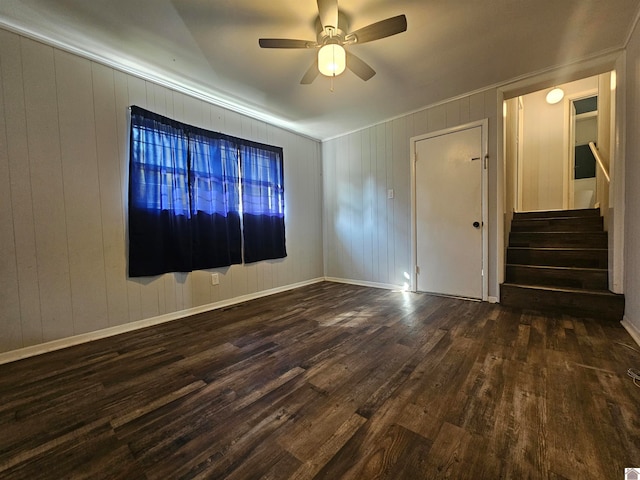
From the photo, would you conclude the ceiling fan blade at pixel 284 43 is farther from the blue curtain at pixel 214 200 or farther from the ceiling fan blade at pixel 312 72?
the blue curtain at pixel 214 200

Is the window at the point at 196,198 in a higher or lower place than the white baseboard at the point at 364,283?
higher

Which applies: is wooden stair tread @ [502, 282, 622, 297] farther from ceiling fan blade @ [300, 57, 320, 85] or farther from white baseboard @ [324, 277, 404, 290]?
ceiling fan blade @ [300, 57, 320, 85]

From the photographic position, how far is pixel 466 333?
225cm

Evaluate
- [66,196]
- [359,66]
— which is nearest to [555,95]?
[359,66]

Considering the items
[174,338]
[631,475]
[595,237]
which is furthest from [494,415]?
[595,237]

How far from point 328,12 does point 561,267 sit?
3.61 meters

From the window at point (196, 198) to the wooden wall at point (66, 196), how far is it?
A: 0.13 metres

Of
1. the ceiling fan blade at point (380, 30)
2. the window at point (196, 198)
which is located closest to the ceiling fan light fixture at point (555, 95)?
the ceiling fan blade at point (380, 30)

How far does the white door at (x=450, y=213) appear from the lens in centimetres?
317

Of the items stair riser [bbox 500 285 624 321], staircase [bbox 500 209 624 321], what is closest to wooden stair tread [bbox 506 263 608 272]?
staircase [bbox 500 209 624 321]

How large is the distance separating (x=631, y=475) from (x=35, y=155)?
13.0 ft

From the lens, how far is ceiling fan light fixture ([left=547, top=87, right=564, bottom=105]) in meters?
4.57

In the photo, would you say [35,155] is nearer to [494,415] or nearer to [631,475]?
[494,415]

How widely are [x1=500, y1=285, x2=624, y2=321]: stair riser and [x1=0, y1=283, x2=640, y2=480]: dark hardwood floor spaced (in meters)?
0.17
